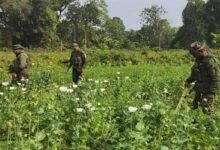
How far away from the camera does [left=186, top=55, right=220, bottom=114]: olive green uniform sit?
7.91 meters

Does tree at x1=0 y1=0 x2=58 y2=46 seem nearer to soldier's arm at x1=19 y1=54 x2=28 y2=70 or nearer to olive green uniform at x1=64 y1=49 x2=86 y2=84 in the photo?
olive green uniform at x1=64 y1=49 x2=86 y2=84

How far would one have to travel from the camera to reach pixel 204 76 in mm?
8102

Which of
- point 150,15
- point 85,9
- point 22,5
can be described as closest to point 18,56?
point 22,5

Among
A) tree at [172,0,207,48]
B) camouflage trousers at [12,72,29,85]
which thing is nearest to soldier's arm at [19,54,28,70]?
camouflage trousers at [12,72,29,85]

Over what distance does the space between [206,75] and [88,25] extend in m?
51.4

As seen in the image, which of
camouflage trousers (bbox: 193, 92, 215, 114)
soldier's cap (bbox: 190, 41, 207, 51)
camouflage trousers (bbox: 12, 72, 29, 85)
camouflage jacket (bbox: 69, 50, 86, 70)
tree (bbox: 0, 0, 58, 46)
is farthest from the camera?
tree (bbox: 0, 0, 58, 46)

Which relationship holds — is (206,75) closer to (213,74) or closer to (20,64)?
(213,74)

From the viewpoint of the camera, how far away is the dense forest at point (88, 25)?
4462 centimetres

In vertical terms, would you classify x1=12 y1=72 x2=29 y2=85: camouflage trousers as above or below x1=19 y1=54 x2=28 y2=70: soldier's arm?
below

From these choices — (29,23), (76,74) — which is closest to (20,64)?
(76,74)

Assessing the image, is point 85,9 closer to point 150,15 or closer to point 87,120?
point 150,15

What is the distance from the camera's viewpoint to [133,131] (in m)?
5.55

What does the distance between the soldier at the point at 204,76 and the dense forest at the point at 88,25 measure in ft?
104

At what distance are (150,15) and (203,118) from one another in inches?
2547
